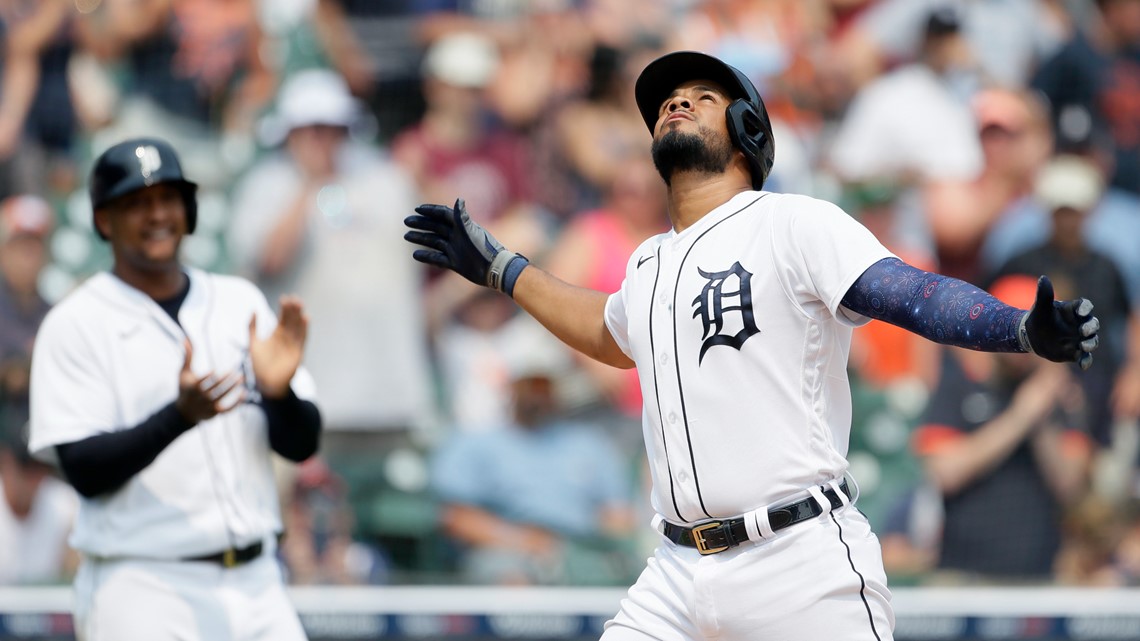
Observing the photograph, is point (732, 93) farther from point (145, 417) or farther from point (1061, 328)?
point (145, 417)

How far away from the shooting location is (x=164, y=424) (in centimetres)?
366

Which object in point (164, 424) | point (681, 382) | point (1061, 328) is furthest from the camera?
point (164, 424)

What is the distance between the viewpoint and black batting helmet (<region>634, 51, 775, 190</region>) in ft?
11.2

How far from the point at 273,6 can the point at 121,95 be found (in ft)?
3.29

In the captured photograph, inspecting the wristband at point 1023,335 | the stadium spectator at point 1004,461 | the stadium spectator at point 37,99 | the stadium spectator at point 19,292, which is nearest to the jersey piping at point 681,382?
the wristband at point 1023,335

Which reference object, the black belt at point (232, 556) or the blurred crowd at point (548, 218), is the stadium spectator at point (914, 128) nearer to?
the blurred crowd at point (548, 218)

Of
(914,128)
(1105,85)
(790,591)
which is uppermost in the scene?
(1105,85)

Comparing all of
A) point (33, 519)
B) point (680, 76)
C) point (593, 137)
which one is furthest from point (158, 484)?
point (593, 137)

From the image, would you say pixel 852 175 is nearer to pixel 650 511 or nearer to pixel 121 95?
pixel 650 511

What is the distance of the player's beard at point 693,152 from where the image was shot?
3412 millimetres

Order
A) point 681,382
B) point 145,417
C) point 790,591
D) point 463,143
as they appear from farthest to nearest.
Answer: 1. point 463,143
2. point 145,417
3. point 681,382
4. point 790,591

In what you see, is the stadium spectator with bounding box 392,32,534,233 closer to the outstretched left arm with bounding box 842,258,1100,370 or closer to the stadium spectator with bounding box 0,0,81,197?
the stadium spectator with bounding box 0,0,81,197

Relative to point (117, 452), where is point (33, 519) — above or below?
above

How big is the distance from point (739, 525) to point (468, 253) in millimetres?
1070
